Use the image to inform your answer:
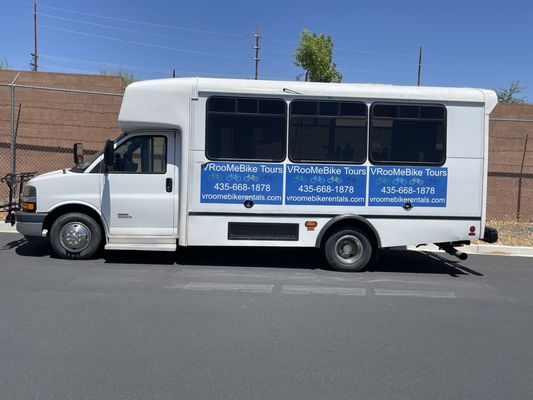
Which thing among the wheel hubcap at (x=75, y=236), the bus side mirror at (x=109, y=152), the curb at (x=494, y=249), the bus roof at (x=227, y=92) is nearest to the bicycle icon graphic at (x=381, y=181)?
the bus roof at (x=227, y=92)

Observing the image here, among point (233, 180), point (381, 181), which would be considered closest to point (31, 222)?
point (233, 180)

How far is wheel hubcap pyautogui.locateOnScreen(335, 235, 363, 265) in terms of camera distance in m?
8.36

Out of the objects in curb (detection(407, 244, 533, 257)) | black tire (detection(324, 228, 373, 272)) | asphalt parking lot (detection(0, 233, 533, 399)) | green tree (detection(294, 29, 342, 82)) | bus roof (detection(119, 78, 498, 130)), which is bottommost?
asphalt parking lot (detection(0, 233, 533, 399))

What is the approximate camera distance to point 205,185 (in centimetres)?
812

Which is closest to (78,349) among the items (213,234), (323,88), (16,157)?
(213,234)

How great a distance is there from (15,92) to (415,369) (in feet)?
40.9

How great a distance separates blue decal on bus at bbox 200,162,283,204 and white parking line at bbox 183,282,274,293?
1.45 m

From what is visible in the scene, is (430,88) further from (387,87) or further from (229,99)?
(229,99)

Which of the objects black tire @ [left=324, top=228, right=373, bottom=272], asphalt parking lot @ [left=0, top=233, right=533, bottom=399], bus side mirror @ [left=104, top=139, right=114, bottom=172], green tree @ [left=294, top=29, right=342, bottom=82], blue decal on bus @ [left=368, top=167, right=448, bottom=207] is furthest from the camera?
green tree @ [left=294, top=29, right=342, bottom=82]

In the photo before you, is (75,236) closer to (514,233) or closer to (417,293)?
(417,293)

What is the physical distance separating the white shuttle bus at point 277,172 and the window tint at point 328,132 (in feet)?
0.05

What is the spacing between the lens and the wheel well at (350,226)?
26.9 feet

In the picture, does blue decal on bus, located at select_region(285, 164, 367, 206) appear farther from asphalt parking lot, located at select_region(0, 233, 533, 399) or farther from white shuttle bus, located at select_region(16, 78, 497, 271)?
asphalt parking lot, located at select_region(0, 233, 533, 399)

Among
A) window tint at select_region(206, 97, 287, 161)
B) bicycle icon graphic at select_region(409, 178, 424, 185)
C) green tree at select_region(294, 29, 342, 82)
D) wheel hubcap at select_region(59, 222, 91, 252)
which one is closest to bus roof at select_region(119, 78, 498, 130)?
window tint at select_region(206, 97, 287, 161)
